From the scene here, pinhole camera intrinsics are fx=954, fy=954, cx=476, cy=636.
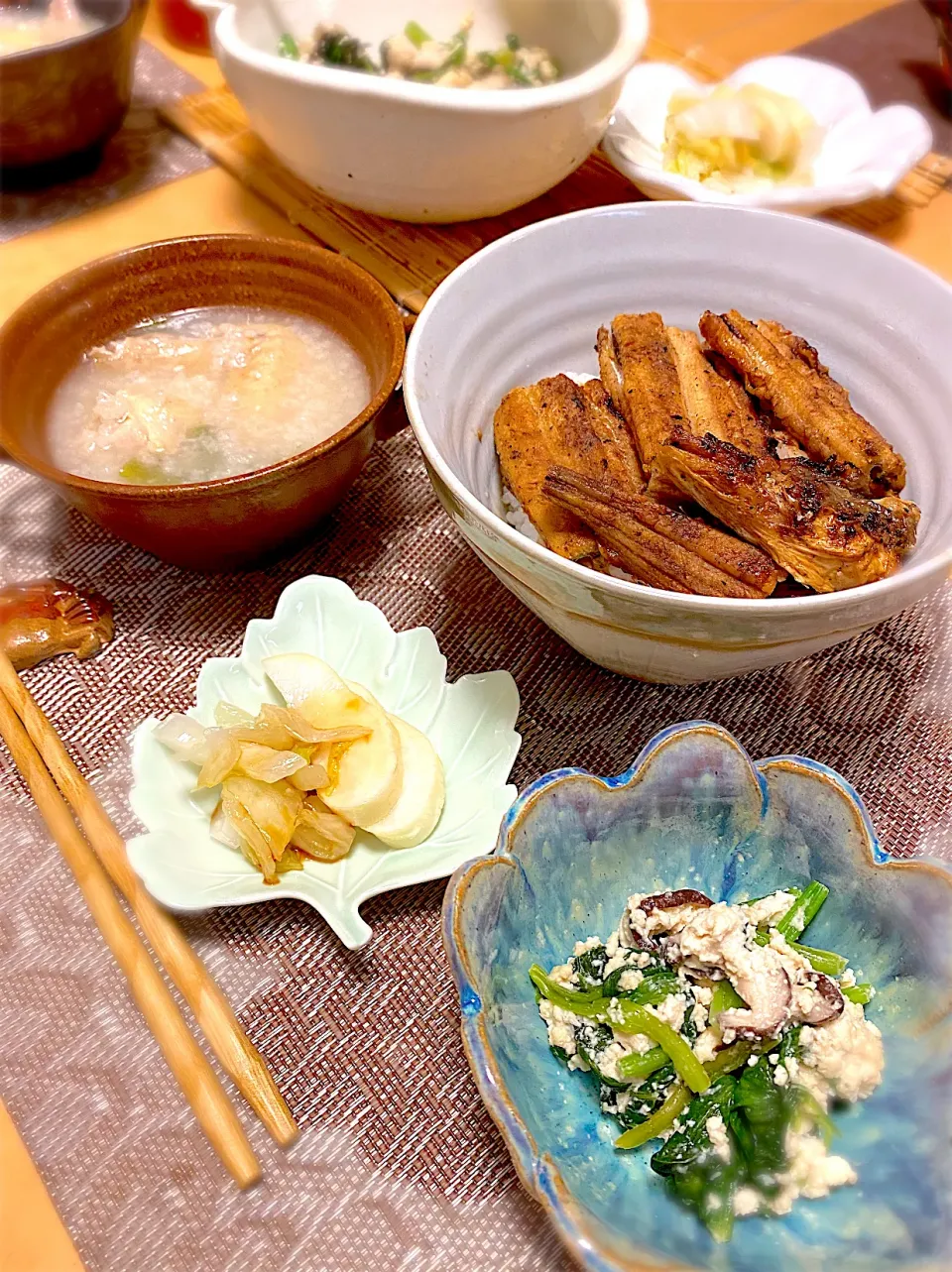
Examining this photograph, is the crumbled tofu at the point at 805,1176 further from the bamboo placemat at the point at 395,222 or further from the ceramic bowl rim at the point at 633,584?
the bamboo placemat at the point at 395,222

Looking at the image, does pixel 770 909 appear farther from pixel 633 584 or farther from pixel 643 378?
pixel 643 378

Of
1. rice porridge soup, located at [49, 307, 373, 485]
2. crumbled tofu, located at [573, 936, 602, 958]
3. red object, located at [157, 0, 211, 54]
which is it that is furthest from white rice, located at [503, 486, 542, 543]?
red object, located at [157, 0, 211, 54]

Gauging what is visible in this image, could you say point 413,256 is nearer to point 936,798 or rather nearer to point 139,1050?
point 936,798

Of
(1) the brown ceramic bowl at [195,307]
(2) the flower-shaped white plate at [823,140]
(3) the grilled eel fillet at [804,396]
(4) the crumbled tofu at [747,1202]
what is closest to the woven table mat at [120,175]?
(1) the brown ceramic bowl at [195,307]

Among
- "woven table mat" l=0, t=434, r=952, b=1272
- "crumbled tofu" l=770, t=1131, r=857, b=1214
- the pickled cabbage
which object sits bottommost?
"woven table mat" l=0, t=434, r=952, b=1272

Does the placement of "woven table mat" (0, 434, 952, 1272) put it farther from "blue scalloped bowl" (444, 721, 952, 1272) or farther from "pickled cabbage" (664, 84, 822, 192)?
"pickled cabbage" (664, 84, 822, 192)
